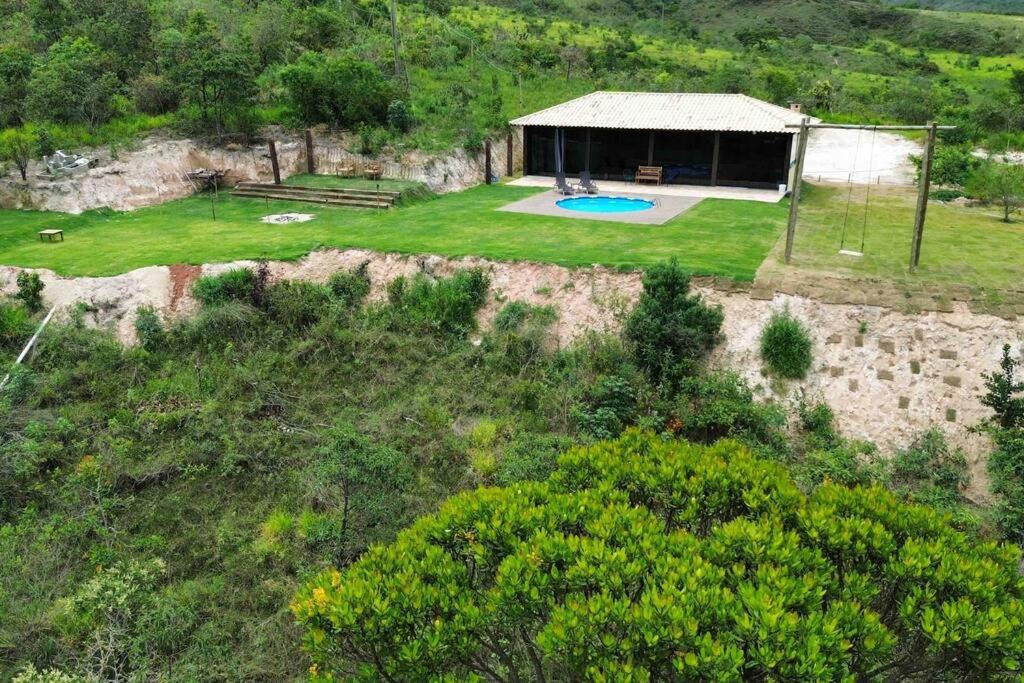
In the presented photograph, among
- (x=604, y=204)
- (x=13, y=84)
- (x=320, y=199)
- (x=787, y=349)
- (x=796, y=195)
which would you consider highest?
(x=13, y=84)

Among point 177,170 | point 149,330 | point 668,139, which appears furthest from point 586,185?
point 149,330

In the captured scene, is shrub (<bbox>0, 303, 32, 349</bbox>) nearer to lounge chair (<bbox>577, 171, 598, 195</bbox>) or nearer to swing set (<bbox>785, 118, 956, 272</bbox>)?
lounge chair (<bbox>577, 171, 598, 195</bbox>)

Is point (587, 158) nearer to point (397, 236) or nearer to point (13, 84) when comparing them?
point (397, 236)

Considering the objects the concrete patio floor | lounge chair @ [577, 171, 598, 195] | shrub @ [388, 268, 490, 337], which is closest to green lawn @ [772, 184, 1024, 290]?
the concrete patio floor

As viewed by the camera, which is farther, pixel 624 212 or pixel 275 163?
pixel 275 163

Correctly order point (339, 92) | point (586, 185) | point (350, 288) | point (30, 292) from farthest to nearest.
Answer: point (339, 92), point (586, 185), point (350, 288), point (30, 292)

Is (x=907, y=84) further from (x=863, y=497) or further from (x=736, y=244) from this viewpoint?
(x=863, y=497)

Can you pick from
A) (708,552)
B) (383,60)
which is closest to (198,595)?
(708,552)
